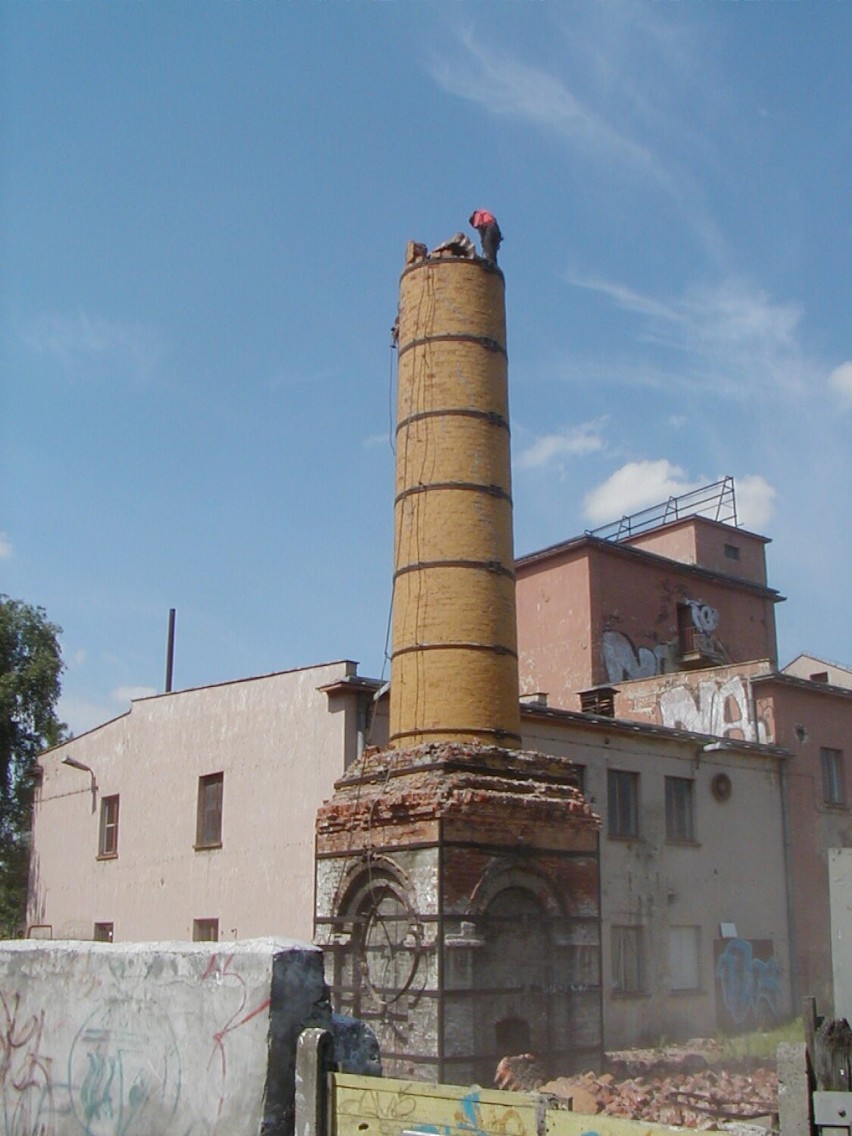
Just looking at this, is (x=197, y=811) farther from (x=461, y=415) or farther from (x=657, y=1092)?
(x=657, y=1092)

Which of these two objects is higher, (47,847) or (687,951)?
(47,847)

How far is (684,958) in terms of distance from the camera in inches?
821

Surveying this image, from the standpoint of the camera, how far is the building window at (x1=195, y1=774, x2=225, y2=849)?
19656 mm

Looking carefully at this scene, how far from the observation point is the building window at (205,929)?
62.7 feet

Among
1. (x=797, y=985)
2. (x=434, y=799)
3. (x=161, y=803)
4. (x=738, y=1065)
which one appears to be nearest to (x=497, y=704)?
(x=434, y=799)

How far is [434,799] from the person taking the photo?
1267cm

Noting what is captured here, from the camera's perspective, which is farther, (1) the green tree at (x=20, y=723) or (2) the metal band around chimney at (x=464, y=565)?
(1) the green tree at (x=20, y=723)

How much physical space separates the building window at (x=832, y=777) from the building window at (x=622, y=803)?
520cm

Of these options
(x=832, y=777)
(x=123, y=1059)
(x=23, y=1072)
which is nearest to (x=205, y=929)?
(x=23, y=1072)

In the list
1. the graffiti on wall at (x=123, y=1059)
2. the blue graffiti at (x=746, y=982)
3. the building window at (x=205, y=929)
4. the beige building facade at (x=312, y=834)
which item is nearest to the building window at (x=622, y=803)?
the beige building facade at (x=312, y=834)

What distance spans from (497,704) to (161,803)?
918 centimetres

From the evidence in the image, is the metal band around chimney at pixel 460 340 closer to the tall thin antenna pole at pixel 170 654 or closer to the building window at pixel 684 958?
the building window at pixel 684 958

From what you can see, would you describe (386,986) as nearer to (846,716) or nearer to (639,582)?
(846,716)

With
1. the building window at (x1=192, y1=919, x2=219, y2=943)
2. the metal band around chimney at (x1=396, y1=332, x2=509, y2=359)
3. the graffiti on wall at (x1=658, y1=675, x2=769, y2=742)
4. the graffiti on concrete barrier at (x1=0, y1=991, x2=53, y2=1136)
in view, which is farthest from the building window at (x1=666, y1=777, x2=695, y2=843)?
the graffiti on concrete barrier at (x1=0, y1=991, x2=53, y2=1136)
